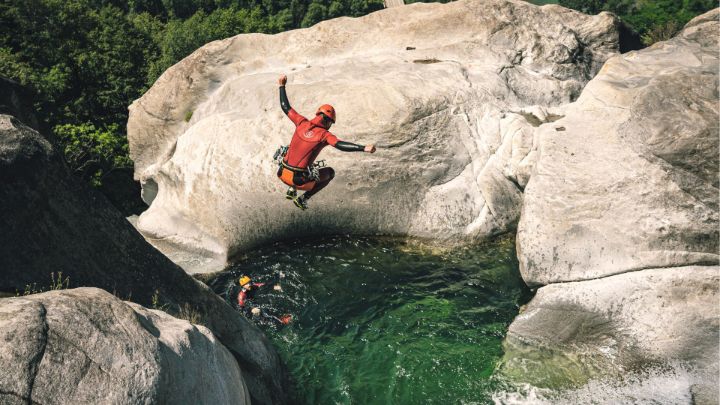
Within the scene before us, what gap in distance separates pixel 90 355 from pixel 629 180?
12470mm

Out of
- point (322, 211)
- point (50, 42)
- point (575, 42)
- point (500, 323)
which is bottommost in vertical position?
point (500, 323)

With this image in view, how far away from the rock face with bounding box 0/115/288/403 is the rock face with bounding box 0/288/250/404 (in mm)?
2617

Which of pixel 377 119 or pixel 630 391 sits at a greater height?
pixel 377 119

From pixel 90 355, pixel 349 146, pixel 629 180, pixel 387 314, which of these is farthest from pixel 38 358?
pixel 629 180

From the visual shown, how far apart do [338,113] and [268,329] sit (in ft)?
23.2

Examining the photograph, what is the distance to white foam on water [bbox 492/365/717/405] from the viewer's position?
44.2 ft

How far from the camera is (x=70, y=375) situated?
6996 millimetres

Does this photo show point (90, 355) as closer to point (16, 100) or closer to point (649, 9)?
point (16, 100)

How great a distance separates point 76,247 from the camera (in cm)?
1101

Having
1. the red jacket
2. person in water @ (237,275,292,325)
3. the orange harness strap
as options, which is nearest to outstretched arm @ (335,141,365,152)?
the red jacket

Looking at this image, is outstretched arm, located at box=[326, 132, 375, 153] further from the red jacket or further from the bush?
the bush

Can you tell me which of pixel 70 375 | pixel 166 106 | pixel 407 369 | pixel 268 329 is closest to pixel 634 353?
pixel 407 369

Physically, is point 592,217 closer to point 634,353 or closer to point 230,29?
point 634,353

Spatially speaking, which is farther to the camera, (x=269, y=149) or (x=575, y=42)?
(x=575, y=42)
